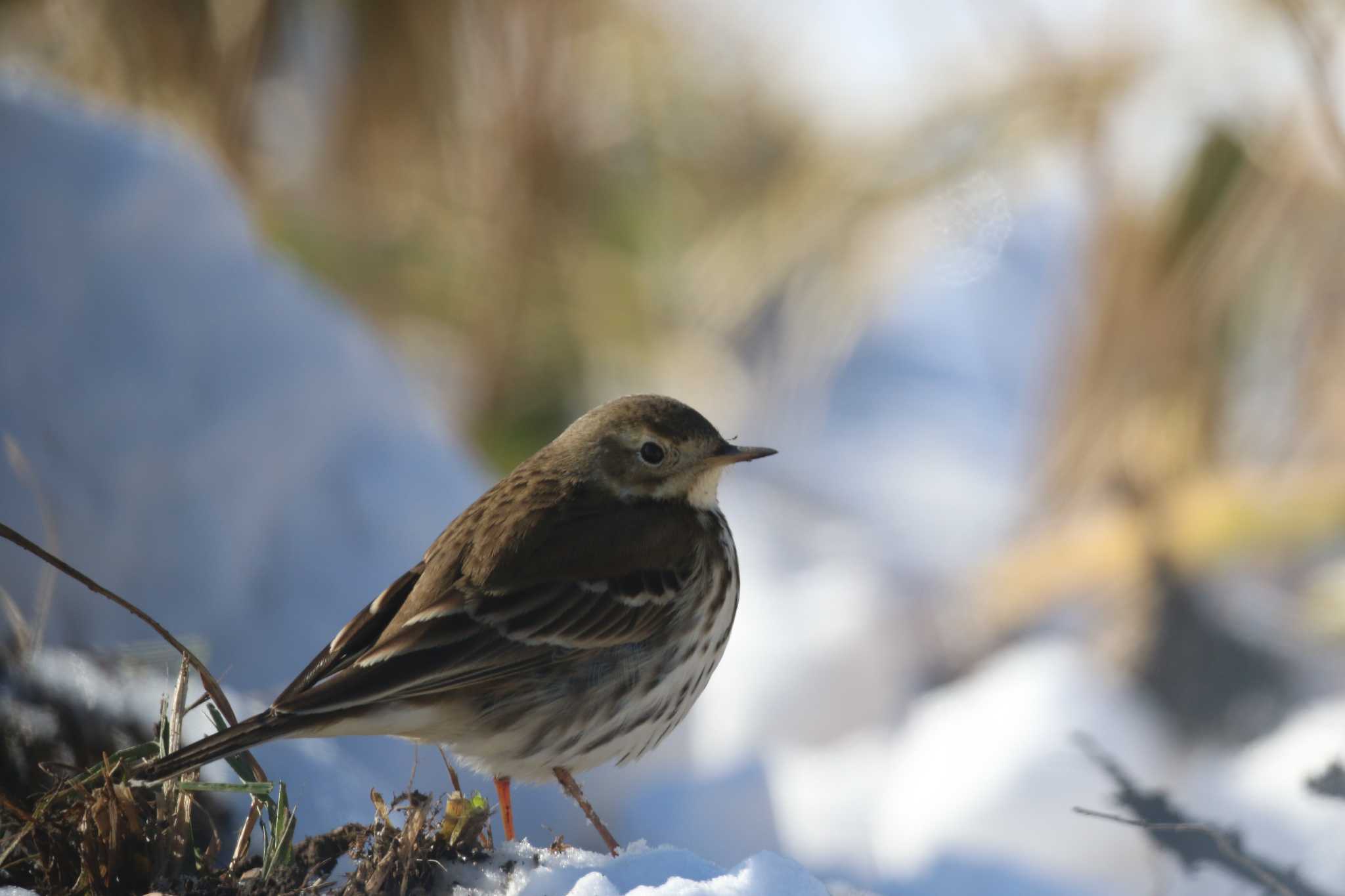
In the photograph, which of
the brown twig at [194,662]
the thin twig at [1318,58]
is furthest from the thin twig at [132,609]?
the thin twig at [1318,58]

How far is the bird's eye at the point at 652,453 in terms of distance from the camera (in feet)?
6.22

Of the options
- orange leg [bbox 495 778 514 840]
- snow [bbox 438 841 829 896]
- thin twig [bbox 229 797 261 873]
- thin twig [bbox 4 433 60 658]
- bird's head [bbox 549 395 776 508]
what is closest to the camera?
snow [bbox 438 841 829 896]

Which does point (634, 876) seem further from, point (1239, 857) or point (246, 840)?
point (1239, 857)

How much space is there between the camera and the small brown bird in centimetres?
154

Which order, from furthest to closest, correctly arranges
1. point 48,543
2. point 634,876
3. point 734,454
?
point 48,543
point 734,454
point 634,876

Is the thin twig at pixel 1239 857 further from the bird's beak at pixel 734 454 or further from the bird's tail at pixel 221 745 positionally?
the bird's tail at pixel 221 745

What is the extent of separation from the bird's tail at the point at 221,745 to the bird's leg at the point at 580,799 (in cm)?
37

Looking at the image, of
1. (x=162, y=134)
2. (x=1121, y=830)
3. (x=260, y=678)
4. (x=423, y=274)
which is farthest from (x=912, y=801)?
(x=423, y=274)

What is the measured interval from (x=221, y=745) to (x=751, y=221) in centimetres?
466

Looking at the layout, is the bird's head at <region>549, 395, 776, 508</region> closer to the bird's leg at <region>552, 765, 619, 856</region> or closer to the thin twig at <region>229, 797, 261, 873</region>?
the bird's leg at <region>552, 765, 619, 856</region>

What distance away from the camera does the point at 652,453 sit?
1900 millimetres

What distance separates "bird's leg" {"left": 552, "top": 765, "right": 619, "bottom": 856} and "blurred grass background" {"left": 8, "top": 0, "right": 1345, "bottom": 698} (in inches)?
118

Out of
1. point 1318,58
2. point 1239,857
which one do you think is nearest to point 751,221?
point 1318,58

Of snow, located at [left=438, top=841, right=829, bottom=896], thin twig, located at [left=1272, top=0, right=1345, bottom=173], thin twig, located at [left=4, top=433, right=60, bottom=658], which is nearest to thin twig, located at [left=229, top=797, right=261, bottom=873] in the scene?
snow, located at [left=438, top=841, right=829, bottom=896]
